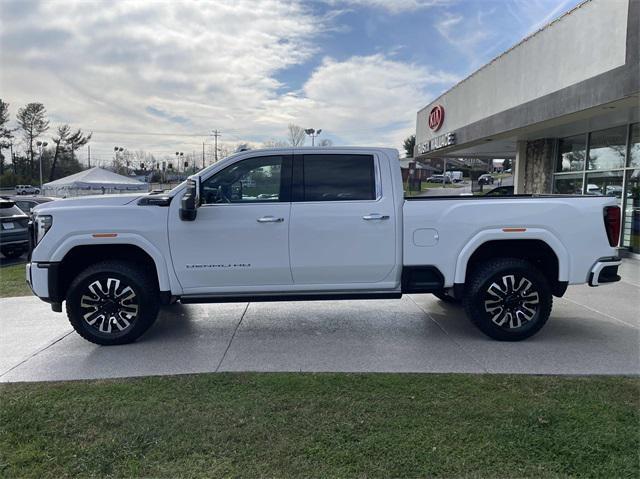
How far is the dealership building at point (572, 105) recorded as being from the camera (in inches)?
333

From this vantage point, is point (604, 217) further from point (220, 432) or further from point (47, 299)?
point (47, 299)

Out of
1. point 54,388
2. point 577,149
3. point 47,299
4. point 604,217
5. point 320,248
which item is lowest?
point 54,388

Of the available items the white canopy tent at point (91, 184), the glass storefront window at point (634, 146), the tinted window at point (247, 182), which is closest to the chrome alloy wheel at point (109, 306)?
the tinted window at point (247, 182)

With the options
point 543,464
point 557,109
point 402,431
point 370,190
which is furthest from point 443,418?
point 557,109

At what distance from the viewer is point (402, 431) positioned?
3.29 m

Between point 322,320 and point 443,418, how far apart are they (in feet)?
9.03

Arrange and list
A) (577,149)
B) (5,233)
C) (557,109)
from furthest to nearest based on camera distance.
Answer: (577,149), (5,233), (557,109)

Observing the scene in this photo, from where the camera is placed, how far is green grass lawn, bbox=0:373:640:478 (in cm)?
292

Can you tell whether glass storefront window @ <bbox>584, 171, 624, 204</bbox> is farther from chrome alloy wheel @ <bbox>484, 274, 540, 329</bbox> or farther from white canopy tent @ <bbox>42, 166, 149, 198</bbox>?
white canopy tent @ <bbox>42, 166, 149, 198</bbox>

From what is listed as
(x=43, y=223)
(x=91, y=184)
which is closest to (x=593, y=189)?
(x=43, y=223)

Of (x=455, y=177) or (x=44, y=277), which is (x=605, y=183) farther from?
(x=455, y=177)

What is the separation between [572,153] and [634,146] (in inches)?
110

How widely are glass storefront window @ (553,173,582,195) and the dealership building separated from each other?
0.03 m

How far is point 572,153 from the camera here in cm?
1317
